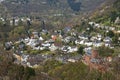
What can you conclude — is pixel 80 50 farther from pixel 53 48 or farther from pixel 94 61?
pixel 94 61

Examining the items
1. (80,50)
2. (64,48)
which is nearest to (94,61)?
(80,50)

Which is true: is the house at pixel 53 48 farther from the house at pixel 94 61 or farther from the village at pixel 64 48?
the house at pixel 94 61

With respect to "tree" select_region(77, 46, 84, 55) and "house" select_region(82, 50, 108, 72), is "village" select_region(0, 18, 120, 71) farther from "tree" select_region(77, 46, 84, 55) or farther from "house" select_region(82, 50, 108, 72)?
"tree" select_region(77, 46, 84, 55)

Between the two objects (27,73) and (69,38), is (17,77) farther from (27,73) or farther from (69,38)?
(69,38)

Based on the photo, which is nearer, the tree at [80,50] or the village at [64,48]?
the village at [64,48]

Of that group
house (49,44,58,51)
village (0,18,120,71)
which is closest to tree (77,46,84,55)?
village (0,18,120,71)

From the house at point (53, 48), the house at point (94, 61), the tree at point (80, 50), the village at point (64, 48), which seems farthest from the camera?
the house at point (53, 48)

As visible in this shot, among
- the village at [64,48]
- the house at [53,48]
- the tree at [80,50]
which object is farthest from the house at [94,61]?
the house at [53,48]

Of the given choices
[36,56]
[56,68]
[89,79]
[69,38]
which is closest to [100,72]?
[89,79]
